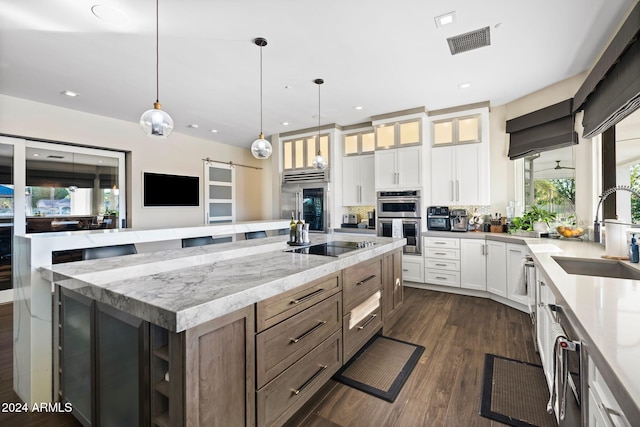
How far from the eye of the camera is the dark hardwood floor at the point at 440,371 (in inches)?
69.6

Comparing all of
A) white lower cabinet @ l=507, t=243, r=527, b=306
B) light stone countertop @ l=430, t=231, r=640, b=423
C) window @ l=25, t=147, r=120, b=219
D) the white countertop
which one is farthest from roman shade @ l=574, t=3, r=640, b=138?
window @ l=25, t=147, r=120, b=219

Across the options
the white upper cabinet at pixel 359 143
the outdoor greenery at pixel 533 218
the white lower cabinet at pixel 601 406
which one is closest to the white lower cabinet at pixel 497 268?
the outdoor greenery at pixel 533 218

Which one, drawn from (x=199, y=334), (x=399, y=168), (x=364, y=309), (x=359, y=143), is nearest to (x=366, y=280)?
(x=364, y=309)

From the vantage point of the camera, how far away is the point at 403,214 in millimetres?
4602

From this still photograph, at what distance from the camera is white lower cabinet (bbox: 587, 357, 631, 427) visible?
0.71 metres

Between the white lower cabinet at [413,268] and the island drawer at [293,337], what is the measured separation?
278 cm

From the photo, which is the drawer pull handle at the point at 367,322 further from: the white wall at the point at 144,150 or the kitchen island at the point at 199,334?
the white wall at the point at 144,150

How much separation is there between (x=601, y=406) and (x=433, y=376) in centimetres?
152

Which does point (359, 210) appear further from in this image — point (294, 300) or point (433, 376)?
point (294, 300)

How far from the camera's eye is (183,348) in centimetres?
108

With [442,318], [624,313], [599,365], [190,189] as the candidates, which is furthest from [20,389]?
[190,189]

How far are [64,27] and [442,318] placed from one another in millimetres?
4588

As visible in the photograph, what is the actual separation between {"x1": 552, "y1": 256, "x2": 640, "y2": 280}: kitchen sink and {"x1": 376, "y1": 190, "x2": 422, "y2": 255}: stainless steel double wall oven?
2.33m

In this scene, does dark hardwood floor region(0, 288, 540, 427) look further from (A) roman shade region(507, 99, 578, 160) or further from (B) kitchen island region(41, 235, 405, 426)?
(A) roman shade region(507, 99, 578, 160)
